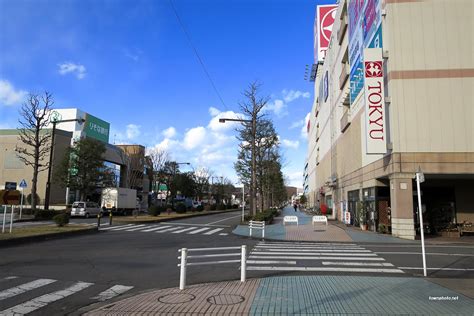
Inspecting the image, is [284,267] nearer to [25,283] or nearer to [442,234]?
[25,283]

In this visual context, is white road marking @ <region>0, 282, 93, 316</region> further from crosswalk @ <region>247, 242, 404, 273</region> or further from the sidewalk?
crosswalk @ <region>247, 242, 404, 273</region>

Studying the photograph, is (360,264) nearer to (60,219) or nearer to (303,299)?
(303,299)

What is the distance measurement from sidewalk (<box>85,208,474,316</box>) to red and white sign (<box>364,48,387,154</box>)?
13.2 meters

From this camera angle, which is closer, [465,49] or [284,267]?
[284,267]

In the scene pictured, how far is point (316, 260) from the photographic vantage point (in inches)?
484

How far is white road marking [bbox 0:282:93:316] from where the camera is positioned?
630 centimetres

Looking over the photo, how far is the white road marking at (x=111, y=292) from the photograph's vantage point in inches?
291

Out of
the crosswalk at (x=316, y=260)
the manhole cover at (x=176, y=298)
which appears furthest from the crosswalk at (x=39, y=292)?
the crosswalk at (x=316, y=260)

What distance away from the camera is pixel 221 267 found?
10867mm

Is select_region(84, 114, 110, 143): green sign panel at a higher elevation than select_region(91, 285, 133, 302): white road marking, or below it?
higher

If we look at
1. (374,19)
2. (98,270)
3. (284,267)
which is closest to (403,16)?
(374,19)

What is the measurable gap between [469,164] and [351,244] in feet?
26.3

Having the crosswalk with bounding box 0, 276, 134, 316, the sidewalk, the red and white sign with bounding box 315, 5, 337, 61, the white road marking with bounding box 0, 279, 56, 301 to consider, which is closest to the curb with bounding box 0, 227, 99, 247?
the crosswalk with bounding box 0, 276, 134, 316

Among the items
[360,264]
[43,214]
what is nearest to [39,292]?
[360,264]
